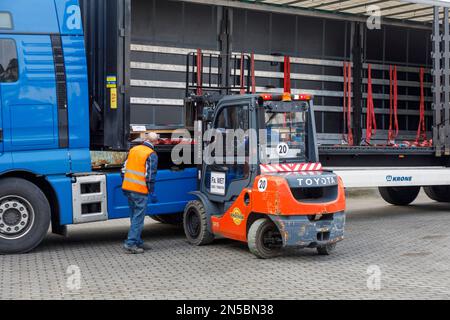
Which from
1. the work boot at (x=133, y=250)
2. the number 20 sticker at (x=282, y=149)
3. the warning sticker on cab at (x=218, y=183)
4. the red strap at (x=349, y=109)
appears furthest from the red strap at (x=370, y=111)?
the work boot at (x=133, y=250)

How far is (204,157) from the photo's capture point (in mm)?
9055

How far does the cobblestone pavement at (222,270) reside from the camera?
6.20 metres

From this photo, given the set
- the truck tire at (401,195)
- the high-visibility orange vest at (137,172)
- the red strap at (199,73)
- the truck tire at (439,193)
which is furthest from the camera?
the truck tire at (401,195)

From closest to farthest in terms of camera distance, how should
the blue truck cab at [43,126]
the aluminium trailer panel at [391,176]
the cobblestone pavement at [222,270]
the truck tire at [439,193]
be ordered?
the cobblestone pavement at [222,270]
the blue truck cab at [43,126]
the aluminium trailer panel at [391,176]
the truck tire at [439,193]

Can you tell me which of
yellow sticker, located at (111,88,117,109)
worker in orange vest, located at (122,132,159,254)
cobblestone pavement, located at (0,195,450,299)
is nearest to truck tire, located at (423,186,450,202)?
cobblestone pavement, located at (0,195,450,299)

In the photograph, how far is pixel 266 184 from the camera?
7785 millimetres

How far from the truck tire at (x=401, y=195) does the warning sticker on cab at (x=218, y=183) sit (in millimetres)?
6516

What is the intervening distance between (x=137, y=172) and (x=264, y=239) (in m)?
1.77

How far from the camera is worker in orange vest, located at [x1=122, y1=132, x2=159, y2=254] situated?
27.1ft

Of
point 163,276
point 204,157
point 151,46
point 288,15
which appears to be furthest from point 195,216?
point 288,15

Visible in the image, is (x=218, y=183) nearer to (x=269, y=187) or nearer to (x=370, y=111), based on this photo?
(x=269, y=187)

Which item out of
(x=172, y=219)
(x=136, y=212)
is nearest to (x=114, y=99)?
(x=136, y=212)

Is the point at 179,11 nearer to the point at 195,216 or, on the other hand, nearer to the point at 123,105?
the point at 123,105

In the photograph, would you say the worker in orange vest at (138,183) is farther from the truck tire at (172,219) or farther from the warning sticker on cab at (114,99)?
the truck tire at (172,219)
